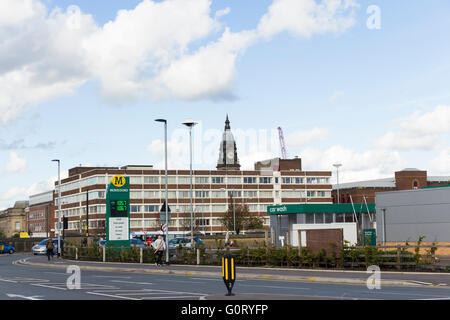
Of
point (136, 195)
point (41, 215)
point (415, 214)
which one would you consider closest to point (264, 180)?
point (136, 195)

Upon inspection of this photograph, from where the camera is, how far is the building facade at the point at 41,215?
16688cm

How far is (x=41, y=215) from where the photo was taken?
174 meters

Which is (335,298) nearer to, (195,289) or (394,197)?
(195,289)

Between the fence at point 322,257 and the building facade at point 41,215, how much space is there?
122565mm

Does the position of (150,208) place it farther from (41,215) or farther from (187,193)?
(41,215)

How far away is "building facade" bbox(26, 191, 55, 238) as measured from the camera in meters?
167

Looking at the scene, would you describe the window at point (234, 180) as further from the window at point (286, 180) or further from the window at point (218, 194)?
the window at point (286, 180)

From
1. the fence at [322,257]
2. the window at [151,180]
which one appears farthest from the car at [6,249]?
the window at [151,180]

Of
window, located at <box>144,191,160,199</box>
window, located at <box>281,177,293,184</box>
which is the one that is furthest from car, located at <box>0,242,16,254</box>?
window, located at <box>281,177,293,184</box>

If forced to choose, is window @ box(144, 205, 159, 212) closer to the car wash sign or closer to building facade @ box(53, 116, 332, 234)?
building facade @ box(53, 116, 332, 234)

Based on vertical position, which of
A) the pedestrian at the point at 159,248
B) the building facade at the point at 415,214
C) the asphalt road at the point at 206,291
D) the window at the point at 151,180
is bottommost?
the asphalt road at the point at 206,291

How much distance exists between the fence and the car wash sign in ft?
14.4
